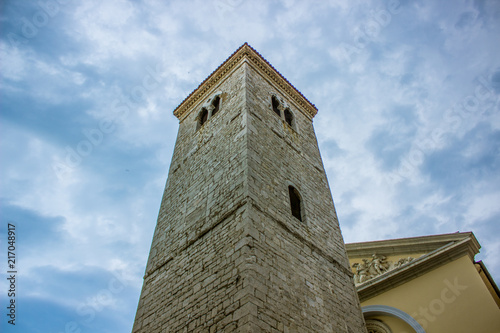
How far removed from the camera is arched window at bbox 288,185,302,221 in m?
8.60

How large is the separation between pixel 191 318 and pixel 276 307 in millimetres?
1529

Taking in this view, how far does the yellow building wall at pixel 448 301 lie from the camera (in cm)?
877

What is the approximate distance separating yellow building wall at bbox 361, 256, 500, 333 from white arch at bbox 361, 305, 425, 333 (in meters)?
0.10

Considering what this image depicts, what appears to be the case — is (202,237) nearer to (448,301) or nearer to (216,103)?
(216,103)

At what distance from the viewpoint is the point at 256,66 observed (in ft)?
42.7

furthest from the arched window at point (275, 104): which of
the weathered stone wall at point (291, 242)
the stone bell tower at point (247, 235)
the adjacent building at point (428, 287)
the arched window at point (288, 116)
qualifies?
the adjacent building at point (428, 287)

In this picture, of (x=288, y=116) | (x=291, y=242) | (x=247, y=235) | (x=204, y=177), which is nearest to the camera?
(x=247, y=235)

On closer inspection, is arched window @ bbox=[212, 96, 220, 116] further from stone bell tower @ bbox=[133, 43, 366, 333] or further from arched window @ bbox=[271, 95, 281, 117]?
arched window @ bbox=[271, 95, 281, 117]

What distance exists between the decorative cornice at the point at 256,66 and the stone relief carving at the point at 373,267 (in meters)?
5.91

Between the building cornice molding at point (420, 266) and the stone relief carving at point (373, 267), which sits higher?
the stone relief carving at point (373, 267)

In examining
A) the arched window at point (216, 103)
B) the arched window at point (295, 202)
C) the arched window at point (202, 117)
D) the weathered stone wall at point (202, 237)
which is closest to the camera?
the weathered stone wall at point (202, 237)

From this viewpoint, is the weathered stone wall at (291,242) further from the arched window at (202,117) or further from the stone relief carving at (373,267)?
the stone relief carving at (373,267)

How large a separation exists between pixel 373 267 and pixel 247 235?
7.03m

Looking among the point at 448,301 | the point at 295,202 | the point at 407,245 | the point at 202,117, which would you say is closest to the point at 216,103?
the point at 202,117
